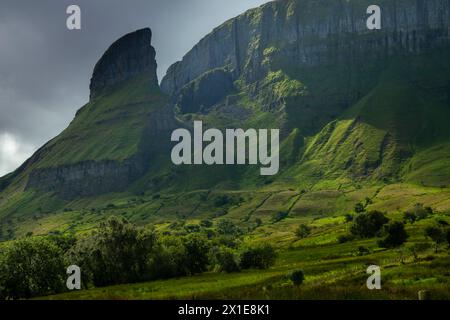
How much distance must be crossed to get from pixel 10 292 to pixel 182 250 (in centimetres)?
4087

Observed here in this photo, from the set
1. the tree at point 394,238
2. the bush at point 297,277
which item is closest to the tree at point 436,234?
the tree at point 394,238

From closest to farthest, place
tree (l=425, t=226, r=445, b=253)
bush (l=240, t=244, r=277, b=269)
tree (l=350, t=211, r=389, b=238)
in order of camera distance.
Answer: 1. tree (l=425, t=226, r=445, b=253)
2. bush (l=240, t=244, r=277, b=269)
3. tree (l=350, t=211, r=389, b=238)

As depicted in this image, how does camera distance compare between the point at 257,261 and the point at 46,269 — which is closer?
the point at 46,269

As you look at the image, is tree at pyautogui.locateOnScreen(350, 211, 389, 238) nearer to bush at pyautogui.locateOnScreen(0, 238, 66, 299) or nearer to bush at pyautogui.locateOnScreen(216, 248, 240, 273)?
bush at pyautogui.locateOnScreen(216, 248, 240, 273)

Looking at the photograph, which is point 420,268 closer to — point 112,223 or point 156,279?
point 156,279

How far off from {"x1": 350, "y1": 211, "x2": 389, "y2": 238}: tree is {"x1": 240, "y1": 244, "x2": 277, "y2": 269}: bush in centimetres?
5612

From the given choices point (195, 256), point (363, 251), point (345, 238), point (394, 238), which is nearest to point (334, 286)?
point (363, 251)

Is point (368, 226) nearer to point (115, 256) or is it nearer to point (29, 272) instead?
point (115, 256)

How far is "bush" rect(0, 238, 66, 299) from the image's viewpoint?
394 feet

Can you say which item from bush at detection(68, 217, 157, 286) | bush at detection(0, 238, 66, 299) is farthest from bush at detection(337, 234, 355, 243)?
bush at detection(0, 238, 66, 299)
